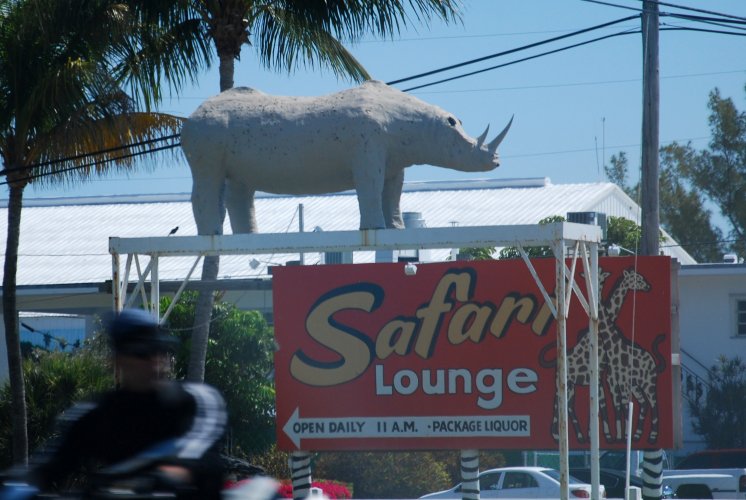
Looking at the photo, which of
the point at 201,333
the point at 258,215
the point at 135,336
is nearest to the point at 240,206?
the point at 201,333

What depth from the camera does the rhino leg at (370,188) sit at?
12.0m

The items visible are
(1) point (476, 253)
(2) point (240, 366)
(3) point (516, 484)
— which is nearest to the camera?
(3) point (516, 484)

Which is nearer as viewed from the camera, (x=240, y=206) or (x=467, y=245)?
(x=467, y=245)

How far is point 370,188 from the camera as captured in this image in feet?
39.5

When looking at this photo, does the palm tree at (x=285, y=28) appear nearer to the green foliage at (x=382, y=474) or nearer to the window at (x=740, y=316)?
the green foliage at (x=382, y=474)

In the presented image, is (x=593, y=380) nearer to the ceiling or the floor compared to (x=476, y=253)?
nearer to the floor

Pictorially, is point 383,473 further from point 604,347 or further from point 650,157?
point 650,157

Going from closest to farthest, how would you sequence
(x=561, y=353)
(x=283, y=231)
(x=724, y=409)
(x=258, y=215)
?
(x=561, y=353) < (x=724, y=409) < (x=283, y=231) < (x=258, y=215)

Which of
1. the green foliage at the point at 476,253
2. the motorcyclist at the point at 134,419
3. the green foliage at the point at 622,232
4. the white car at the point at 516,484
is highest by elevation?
the green foliage at the point at 622,232

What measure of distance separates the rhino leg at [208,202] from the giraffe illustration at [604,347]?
16.3 feet

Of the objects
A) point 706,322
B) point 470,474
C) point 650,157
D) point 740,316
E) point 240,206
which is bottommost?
point 470,474

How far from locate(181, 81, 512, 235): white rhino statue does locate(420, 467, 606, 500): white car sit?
7.89m

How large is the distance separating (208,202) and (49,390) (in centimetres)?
671

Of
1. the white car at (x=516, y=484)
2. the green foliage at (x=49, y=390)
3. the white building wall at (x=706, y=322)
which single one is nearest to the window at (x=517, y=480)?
the white car at (x=516, y=484)
